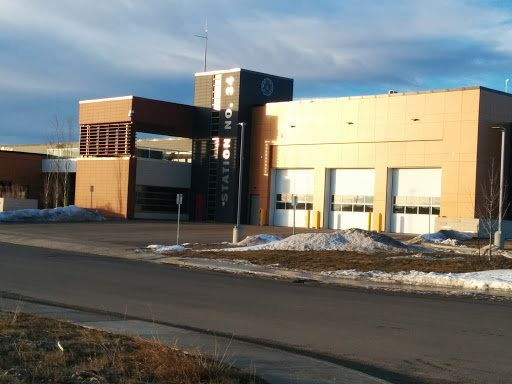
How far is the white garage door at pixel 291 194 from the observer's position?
51.3 m

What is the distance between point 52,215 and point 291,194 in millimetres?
17736

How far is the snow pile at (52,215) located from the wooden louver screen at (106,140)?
19.0 ft

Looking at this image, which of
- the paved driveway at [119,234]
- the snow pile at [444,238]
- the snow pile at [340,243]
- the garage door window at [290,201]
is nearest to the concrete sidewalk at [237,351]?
the snow pile at [340,243]

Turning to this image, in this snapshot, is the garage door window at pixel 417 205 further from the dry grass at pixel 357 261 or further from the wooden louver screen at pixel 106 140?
the wooden louver screen at pixel 106 140

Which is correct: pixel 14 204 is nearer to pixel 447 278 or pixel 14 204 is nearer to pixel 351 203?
pixel 351 203

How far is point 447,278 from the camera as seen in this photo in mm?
19547

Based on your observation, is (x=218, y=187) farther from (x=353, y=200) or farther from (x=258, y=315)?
(x=258, y=315)

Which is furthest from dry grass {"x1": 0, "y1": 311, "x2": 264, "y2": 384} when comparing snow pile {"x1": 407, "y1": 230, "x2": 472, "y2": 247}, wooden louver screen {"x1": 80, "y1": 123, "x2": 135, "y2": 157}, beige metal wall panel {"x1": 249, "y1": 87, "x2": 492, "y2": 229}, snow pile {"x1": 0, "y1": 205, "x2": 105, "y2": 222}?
wooden louver screen {"x1": 80, "y1": 123, "x2": 135, "y2": 157}

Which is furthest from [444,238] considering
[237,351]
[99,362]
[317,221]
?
[99,362]

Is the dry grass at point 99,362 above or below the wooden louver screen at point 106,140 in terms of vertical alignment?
below

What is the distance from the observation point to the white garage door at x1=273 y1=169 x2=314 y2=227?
51.3m

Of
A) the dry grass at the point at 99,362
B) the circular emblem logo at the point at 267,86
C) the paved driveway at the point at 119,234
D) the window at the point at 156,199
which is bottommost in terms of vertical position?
the paved driveway at the point at 119,234

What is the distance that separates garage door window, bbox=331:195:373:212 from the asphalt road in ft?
93.6

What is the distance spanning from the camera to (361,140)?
47688 millimetres
